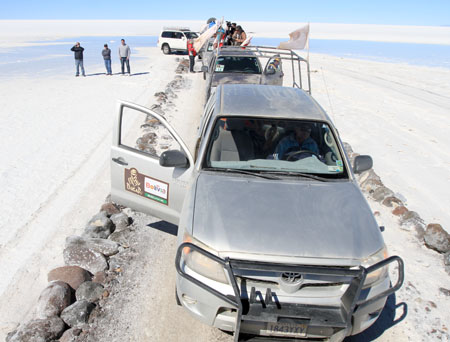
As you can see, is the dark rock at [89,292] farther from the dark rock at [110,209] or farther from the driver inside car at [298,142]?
the driver inside car at [298,142]

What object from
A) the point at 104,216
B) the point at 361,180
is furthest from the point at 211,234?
the point at 361,180

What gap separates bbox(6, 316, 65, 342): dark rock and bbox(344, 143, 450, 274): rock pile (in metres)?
4.33

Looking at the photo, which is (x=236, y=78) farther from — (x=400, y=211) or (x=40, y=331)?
(x=40, y=331)

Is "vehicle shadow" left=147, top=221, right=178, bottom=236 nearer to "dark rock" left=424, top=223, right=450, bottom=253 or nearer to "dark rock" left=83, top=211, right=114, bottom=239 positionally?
"dark rock" left=83, top=211, right=114, bottom=239

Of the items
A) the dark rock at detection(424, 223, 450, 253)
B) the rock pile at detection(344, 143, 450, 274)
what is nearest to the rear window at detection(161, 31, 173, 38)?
the rock pile at detection(344, 143, 450, 274)

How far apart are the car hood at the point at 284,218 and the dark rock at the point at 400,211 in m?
2.56

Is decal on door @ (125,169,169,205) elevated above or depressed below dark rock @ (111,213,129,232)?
above

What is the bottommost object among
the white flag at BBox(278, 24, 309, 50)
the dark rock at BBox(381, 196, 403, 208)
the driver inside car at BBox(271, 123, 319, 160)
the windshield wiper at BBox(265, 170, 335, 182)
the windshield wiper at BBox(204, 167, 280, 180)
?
the dark rock at BBox(381, 196, 403, 208)

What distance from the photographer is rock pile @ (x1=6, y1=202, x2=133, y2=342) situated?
3.54m

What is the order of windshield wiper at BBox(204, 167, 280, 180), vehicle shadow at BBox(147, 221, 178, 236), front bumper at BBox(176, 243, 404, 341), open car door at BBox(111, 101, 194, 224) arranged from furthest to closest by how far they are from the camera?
vehicle shadow at BBox(147, 221, 178, 236)
open car door at BBox(111, 101, 194, 224)
windshield wiper at BBox(204, 167, 280, 180)
front bumper at BBox(176, 243, 404, 341)

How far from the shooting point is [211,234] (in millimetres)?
3180

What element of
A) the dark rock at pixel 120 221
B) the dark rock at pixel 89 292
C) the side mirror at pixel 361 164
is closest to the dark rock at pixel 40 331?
the dark rock at pixel 89 292

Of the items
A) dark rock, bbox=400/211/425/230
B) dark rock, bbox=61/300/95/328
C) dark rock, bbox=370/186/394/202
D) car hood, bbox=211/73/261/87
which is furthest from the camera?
car hood, bbox=211/73/261/87

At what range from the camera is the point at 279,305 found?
3004 mm
